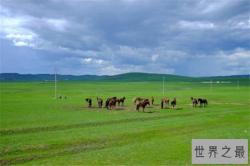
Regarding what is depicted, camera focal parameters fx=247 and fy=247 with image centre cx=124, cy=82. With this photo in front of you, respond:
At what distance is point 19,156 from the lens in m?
13.9

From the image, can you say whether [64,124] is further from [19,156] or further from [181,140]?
[181,140]

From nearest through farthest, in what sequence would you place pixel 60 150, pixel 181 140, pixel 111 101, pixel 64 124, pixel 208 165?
pixel 208 165 < pixel 60 150 < pixel 181 140 < pixel 64 124 < pixel 111 101

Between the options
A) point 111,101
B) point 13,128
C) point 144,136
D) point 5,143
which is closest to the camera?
point 5,143

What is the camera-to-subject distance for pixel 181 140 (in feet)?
57.1

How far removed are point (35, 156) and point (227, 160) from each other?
10389 mm

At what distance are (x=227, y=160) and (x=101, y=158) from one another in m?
6.62

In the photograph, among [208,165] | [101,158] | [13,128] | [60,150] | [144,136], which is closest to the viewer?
[208,165]

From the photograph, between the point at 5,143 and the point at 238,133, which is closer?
the point at 5,143

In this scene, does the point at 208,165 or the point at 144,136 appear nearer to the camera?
the point at 208,165

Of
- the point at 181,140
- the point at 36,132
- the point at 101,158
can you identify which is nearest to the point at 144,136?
the point at 181,140

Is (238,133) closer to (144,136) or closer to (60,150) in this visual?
(144,136)

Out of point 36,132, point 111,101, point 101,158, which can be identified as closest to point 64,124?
point 36,132

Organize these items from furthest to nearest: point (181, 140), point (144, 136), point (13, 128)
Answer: point (13, 128) < point (144, 136) < point (181, 140)

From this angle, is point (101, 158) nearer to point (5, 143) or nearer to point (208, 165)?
point (208, 165)
